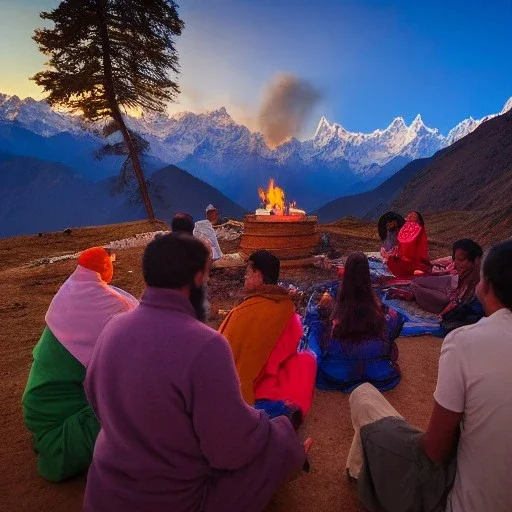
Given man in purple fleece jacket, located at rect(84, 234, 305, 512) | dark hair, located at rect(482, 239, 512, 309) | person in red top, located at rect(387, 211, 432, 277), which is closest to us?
man in purple fleece jacket, located at rect(84, 234, 305, 512)

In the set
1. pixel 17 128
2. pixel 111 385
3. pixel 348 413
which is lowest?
pixel 348 413

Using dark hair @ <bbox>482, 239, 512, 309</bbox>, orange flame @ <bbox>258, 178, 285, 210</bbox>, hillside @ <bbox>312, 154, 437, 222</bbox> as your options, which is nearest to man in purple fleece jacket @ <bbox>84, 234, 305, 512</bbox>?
dark hair @ <bbox>482, 239, 512, 309</bbox>

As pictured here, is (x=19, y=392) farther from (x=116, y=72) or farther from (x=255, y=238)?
(x=116, y=72)

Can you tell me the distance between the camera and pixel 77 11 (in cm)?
1616

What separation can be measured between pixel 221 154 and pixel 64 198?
76.6 meters

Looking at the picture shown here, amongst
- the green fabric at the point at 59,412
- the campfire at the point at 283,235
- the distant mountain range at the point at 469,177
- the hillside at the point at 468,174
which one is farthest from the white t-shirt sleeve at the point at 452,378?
the hillside at the point at 468,174

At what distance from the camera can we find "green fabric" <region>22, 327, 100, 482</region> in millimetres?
2893

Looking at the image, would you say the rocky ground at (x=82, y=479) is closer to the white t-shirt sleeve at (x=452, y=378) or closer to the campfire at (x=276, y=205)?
the white t-shirt sleeve at (x=452, y=378)

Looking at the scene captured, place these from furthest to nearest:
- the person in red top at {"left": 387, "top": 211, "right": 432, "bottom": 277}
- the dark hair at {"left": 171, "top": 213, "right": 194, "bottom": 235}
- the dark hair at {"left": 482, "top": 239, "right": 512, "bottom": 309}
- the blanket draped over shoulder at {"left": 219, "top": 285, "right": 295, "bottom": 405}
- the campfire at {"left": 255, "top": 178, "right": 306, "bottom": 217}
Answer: the campfire at {"left": 255, "top": 178, "right": 306, "bottom": 217} → the person in red top at {"left": 387, "top": 211, "right": 432, "bottom": 277} → the dark hair at {"left": 171, "top": 213, "right": 194, "bottom": 235} → the blanket draped over shoulder at {"left": 219, "top": 285, "right": 295, "bottom": 405} → the dark hair at {"left": 482, "top": 239, "right": 512, "bottom": 309}

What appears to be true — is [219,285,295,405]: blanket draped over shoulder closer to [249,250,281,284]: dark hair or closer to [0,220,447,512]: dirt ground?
[249,250,281,284]: dark hair

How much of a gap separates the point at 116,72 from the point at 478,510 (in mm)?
19316

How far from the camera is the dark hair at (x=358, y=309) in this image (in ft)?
13.2

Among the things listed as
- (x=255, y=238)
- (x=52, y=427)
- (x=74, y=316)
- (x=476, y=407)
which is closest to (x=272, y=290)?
(x=74, y=316)

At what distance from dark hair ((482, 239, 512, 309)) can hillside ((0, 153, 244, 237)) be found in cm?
10500
